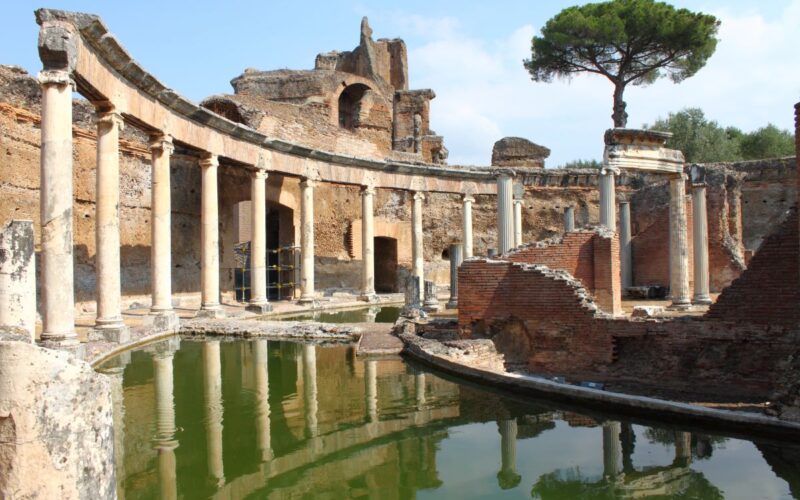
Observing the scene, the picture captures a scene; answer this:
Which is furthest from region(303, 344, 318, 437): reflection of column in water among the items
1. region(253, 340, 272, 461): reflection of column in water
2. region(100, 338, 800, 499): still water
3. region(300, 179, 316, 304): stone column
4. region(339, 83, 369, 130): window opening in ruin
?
region(339, 83, 369, 130): window opening in ruin

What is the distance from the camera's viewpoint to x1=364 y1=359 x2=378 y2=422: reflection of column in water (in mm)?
6787

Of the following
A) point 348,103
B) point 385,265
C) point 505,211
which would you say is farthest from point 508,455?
point 348,103

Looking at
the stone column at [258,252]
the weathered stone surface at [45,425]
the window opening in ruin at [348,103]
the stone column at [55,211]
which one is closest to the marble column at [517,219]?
the stone column at [258,252]

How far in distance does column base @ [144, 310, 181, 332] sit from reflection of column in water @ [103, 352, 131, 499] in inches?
96.2

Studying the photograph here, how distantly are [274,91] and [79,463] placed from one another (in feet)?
105

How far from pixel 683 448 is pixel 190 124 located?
12.3 metres

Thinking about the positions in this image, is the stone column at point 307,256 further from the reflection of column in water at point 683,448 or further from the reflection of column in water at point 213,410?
the reflection of column in water at point 683,448

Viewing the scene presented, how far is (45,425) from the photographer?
2.65 m

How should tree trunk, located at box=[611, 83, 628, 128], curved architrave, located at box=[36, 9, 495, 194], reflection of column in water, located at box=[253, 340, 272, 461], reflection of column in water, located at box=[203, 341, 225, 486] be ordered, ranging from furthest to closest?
tree trunk, located at box=[611, 83, 628, 128], curved architrave, located at box=[36, 9, 495, 194], reflection of column in water, located at box=[253, 340, 272, 461], reflection of column in water, located at box=[203, 341, 225, 486]

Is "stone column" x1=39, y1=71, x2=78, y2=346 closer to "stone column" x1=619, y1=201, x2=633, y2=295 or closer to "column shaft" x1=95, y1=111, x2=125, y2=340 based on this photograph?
"column shaft" x1=95, y1=111, x2=125, y2=340

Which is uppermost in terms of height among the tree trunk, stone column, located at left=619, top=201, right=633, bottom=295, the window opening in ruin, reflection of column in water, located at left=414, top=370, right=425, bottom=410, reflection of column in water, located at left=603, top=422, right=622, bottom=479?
the window opening in ruin

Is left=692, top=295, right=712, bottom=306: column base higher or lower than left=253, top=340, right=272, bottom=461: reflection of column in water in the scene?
higher

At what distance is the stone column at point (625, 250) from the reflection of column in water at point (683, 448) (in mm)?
15854

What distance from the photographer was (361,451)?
18.1 ft
